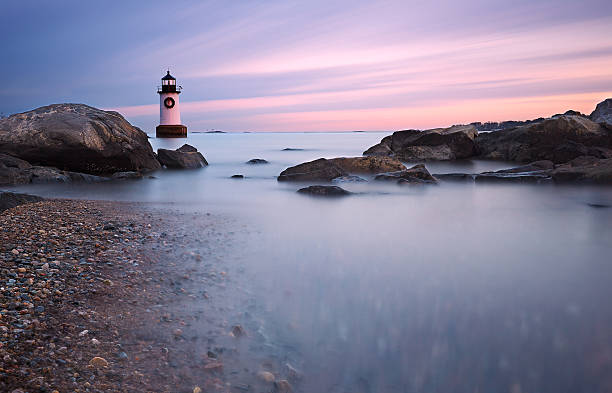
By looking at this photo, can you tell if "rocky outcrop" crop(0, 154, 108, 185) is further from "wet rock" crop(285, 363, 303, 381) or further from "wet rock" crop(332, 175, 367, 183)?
"wet rock" crop(285, 363, 303, 381)

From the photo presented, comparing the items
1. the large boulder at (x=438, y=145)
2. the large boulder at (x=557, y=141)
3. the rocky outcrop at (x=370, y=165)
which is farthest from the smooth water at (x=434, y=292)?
the large boulder at (x=438, y=145)

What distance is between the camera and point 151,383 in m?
2.21

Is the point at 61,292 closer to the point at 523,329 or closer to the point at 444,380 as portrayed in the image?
the point at 444,380

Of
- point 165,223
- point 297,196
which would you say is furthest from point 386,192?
point 165,223

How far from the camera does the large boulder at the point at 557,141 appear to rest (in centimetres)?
1438

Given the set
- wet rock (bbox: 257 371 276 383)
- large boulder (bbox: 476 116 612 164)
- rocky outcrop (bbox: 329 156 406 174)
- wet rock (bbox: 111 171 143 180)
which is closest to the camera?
wet rock (bbox: 257 371 276 383)

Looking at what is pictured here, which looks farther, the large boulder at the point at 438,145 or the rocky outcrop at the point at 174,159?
the large boulder at the point at 438,145

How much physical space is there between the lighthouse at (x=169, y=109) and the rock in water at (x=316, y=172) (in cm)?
3141

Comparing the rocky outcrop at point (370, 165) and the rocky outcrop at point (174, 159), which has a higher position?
the rocky outcrop at point (174, 159)

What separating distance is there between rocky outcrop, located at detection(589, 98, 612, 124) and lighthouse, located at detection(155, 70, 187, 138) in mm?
32942

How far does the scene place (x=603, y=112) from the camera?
25.0m

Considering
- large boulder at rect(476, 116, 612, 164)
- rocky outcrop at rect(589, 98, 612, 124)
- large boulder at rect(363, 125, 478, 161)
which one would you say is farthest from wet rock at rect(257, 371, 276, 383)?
rocky outcrop at rect(589, 98, 612, 124)

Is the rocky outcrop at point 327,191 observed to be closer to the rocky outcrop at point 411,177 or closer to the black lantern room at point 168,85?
the rocky outcrop at point 411,177

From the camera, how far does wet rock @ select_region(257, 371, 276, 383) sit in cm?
236
